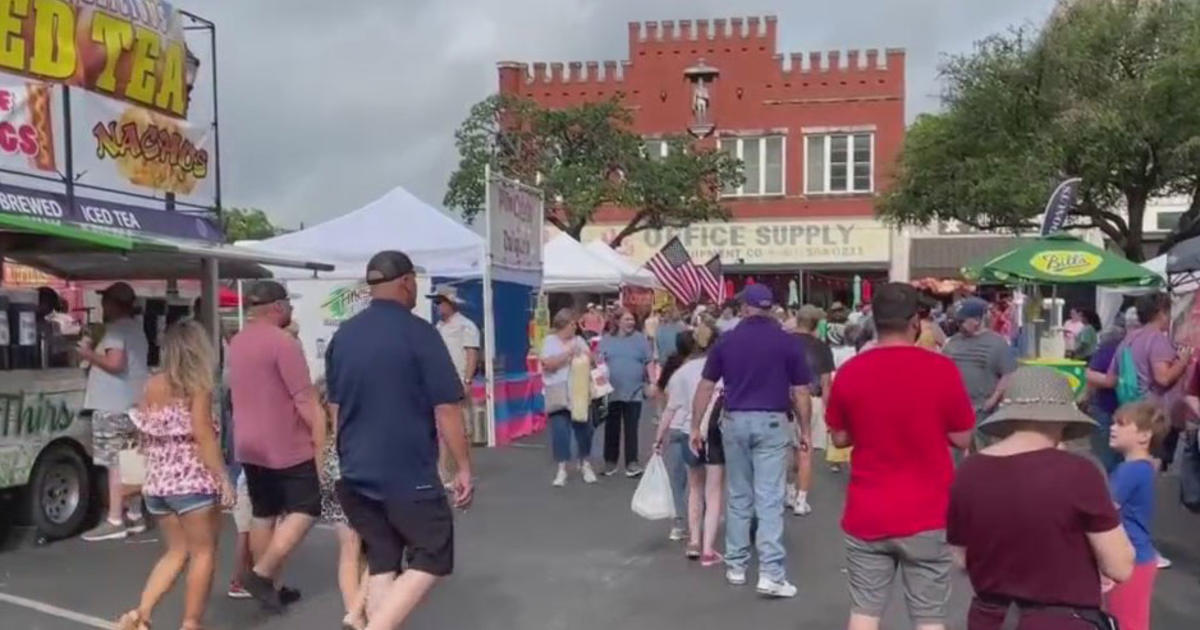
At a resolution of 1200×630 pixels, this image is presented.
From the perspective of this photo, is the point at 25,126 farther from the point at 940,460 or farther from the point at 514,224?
the point at 940,460

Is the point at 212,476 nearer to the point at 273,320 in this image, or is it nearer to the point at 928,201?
the point at 273,320

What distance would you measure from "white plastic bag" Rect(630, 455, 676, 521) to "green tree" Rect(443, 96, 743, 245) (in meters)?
26.4

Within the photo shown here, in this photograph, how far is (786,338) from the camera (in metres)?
7.42

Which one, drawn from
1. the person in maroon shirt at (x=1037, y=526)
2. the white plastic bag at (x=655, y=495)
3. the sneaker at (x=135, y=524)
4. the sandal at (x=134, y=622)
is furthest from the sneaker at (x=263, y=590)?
the person in maroon shirt at (x=1037, y=526)

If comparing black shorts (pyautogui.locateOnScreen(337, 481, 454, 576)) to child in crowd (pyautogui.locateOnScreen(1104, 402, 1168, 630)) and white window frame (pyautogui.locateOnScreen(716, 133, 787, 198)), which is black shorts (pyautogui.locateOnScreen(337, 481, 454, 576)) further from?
white window frame (pyautogui.locateOnScreen(716, 133, 787, 198))

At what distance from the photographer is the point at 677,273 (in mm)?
24391

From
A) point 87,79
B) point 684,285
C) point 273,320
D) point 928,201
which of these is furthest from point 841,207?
point 273,320

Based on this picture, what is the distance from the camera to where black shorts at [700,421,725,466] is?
26.5 feet

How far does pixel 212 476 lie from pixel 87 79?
6103 millimetres

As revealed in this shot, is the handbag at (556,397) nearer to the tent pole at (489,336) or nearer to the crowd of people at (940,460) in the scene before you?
the crowd of people at (940,460)

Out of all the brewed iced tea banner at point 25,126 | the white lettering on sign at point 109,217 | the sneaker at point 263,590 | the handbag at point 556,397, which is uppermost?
the brewed iced tea banner at point 25,126

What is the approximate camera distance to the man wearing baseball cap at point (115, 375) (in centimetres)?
886

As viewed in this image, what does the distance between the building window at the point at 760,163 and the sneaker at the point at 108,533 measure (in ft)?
115

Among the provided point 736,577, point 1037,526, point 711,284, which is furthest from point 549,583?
point 711,284
